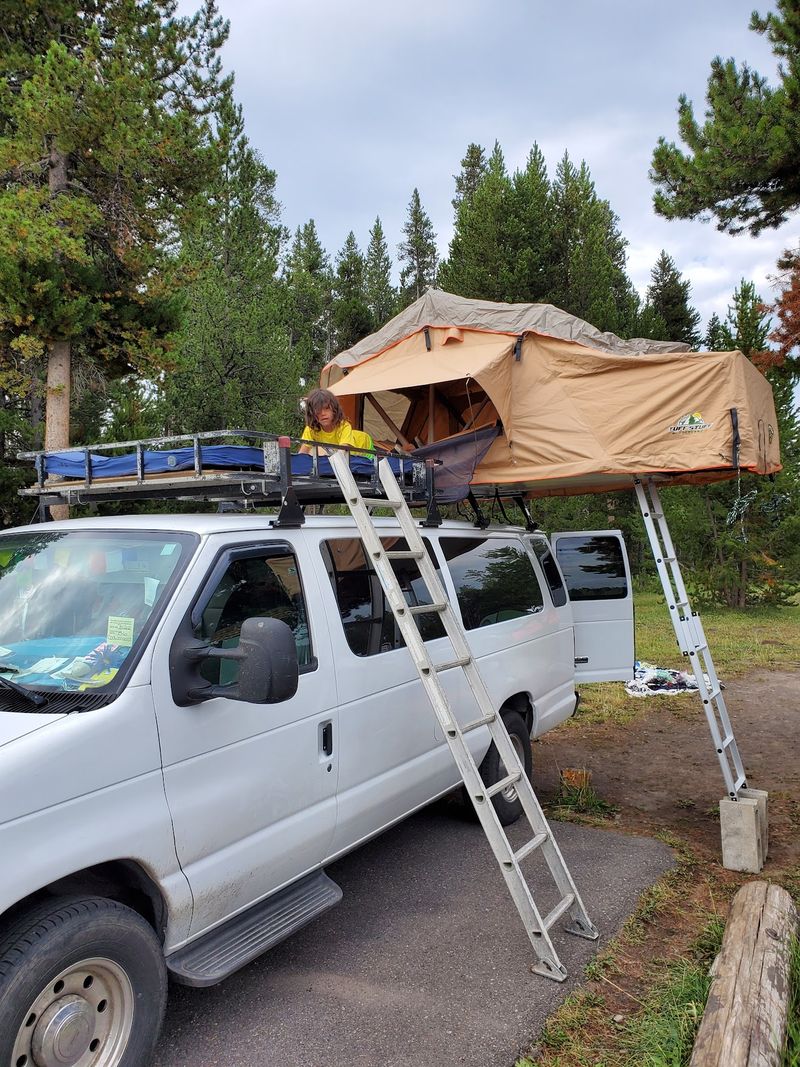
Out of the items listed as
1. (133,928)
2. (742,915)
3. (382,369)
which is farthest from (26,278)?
(742,915)

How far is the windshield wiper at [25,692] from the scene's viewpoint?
8.11 feet

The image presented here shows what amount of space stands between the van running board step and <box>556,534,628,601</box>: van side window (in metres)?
3.73

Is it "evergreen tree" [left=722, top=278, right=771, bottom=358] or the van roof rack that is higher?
"evergreen tree" [left=722, top=278, right=771, bottom=358]

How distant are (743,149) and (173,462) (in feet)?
17.0

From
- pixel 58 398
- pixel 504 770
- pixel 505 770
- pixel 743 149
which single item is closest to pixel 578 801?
pixel 504 770

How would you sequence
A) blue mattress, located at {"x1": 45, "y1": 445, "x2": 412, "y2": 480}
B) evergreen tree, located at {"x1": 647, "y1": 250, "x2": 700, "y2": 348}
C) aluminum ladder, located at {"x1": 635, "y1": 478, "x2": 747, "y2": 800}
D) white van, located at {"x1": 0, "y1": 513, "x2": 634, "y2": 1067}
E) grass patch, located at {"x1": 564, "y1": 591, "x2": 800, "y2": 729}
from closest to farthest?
1. white van, located at {"x1": 0, "y1": 513, "x2": 634, "y2": 1067}
2. blue mattress, located at {"x1": 45, "y1": 445, "x2": 412, "y2": 480}
3. aluminum ladder, located at {"x1": 635, "y1": 478, "x2": 747, "y2": 800}
4. grass patch, located at {"x1": 564, "y1": 591, "x2": 800, "y2": 729}
5. evergreen tree, located at {"x1": 647, "y1": 250, "x2": 700, "y2": 348}

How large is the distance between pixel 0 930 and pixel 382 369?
14.3 ft

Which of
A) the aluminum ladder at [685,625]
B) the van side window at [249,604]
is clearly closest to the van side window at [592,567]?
the aluminum ladder at [685,625]

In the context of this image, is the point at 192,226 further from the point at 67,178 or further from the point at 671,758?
the point at 671,758

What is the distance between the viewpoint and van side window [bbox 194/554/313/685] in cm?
301

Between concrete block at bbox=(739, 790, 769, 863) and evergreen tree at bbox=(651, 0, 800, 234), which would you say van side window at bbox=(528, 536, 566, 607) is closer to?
concrete block at bbox=(739, 790, 769, 863)

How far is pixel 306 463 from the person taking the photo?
398 cm

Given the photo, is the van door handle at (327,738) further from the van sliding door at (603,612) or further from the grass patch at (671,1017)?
the van sliding door at (603,612)

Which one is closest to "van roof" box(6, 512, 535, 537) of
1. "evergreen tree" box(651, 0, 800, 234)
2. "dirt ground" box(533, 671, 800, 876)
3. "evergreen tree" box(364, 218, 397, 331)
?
"dirt ground" box(533, 671, 800, 876)
